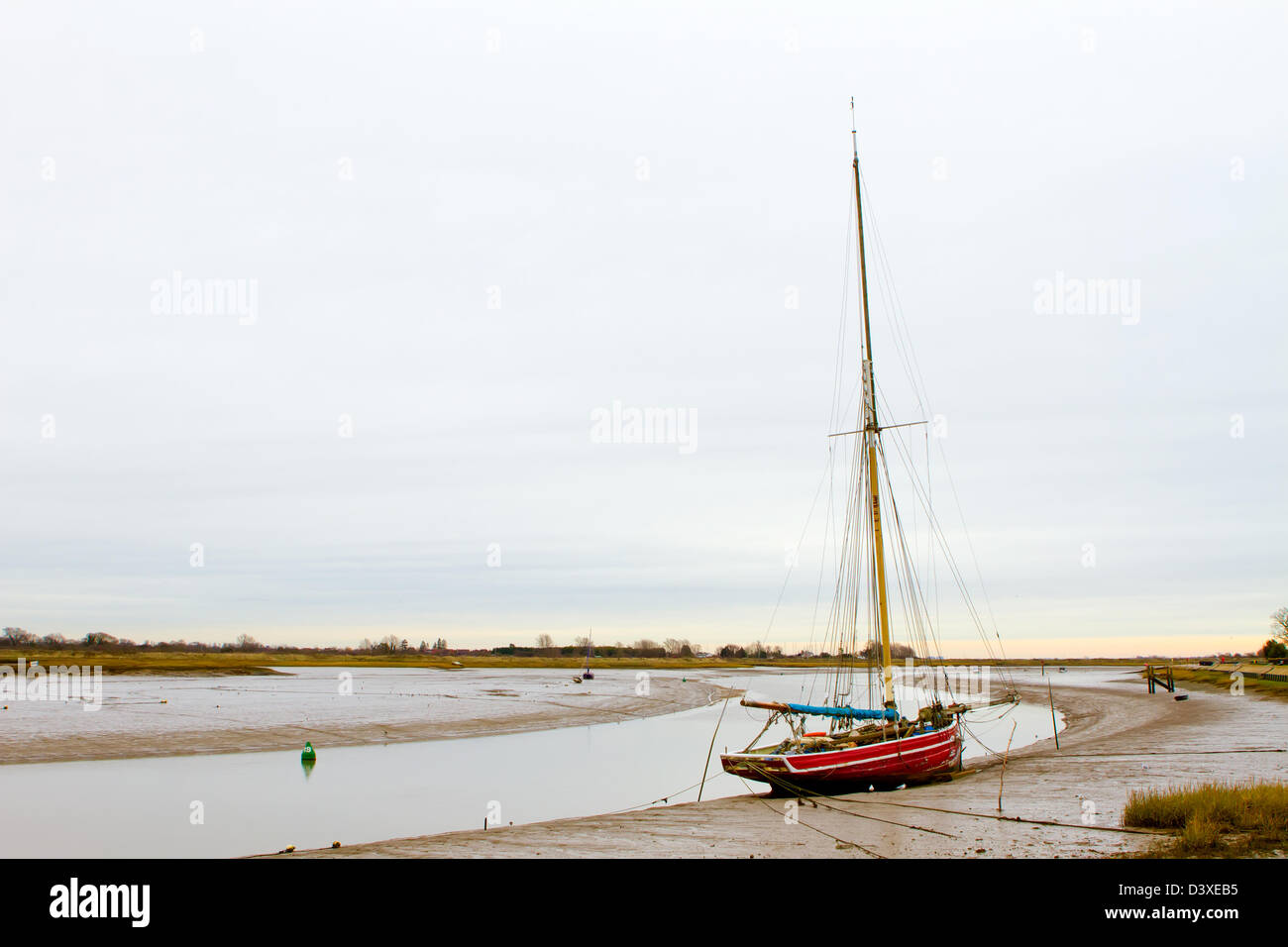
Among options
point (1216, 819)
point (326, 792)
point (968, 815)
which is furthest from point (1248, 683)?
point (326, 792)

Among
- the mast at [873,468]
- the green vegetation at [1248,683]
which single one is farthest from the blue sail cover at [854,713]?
the green vegetation at [1248,683]

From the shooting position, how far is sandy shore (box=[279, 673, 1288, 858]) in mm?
18750

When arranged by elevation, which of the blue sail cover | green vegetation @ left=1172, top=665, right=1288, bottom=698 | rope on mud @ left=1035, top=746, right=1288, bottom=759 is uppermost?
the blue sail cover

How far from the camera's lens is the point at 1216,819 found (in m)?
17.4

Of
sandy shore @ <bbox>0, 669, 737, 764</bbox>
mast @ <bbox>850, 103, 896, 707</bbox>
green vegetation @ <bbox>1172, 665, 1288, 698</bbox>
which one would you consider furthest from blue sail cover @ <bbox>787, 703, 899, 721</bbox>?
green vegetation @ <bbox>1172, 665, 1288, 698</bbox>

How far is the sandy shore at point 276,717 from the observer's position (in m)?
42.6

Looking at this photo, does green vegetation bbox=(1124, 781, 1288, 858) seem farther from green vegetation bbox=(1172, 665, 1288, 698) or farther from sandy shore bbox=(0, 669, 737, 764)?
green vegetation bbox=(1172, 665, 1288, 698)

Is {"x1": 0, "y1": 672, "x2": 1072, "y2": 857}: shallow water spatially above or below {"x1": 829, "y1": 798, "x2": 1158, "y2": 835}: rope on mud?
below

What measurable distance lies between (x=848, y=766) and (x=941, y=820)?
730 cm

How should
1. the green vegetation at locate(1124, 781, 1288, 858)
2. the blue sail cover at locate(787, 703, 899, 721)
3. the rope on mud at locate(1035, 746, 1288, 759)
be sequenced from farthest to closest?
the rope on mud at locate(1035, 746, 1288, 759), the blue sail cover at locate(787, 703, 899, 721), the green vegetation at locate(1124, 781, 1288, 858)

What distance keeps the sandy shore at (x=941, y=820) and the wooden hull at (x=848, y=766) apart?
0.85 m

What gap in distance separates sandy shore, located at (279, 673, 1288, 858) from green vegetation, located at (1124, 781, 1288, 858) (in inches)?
32.0

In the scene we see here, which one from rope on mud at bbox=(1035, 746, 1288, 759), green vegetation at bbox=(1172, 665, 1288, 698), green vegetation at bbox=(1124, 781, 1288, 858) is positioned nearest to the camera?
green vegetation at bbox=(1124, 781, 1288, 858)

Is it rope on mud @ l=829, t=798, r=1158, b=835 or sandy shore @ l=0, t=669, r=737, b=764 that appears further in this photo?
sandy shore @ l=0, t=669, r=737, b=764
